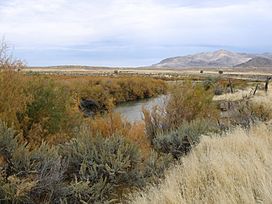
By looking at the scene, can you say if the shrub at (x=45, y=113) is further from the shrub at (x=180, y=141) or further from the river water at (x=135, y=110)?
the shrub at (x=180, y=141)

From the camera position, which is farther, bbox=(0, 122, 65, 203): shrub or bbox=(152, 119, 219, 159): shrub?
bbox=(152, 119, 219, 159): shrub

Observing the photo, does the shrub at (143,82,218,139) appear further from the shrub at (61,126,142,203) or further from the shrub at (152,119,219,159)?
the shrub at (61,126,142,203)

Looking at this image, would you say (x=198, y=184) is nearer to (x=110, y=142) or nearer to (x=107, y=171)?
(x=107, y=171)

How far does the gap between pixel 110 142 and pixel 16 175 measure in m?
2.22

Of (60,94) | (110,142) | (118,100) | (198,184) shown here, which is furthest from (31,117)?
(118,100)

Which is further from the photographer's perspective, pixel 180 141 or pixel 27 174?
pixel 180 141

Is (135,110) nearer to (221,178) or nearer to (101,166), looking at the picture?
(101,166)

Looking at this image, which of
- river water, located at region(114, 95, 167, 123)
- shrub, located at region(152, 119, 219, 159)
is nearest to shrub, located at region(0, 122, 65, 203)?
shrub, located at region(152, 119, 219, 159)

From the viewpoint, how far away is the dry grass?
18.7 ft

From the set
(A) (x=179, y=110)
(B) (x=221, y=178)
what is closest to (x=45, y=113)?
(A) (x=179, y=110)

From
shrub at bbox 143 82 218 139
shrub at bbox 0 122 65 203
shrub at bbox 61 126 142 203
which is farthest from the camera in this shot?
shrub at bbox 143 82 218 139

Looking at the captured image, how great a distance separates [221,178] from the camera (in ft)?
21.3

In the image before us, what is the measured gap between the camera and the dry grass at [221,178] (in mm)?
5715

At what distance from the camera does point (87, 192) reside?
671 cm
